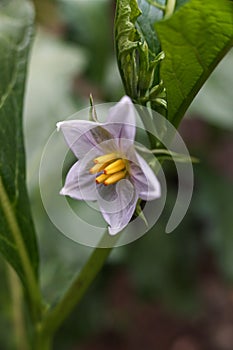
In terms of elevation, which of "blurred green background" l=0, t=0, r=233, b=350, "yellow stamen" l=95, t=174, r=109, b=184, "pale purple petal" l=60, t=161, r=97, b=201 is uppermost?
"yellow stamen" l=95, t=174, r=109, b=184

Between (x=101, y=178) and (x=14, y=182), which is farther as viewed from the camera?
(x=14, y=182)

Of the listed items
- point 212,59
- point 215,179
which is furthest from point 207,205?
point 212,59

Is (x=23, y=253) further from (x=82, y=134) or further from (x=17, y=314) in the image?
(x=17, y=314)

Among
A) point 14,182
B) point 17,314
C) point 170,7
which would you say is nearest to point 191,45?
point 170,7

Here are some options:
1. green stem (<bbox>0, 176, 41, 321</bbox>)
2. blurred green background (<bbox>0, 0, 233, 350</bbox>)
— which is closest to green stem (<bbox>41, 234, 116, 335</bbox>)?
green stem (<bbox>0, 176, 41, 321</bbox>)

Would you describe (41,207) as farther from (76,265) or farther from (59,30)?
(59,30)

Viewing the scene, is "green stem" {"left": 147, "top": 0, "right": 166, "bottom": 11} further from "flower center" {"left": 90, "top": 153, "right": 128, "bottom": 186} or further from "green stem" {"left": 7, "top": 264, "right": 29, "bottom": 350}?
"green stem" {"left": 7, "top": 264, "right": 29, "bottom": 350}
